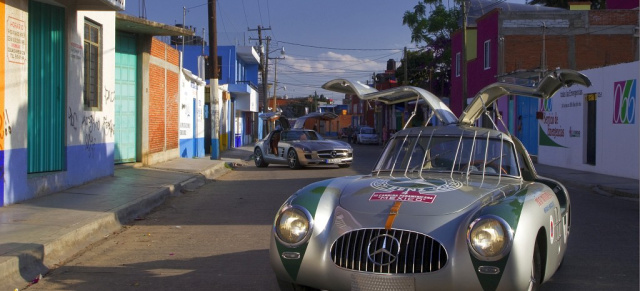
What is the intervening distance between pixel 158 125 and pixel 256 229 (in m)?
11.7

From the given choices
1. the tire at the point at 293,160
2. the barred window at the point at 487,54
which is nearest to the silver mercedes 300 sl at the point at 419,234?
the tire at the point at 293,160

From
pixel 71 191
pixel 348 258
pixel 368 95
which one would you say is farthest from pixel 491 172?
pixel 71 191

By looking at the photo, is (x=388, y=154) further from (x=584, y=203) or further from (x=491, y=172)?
(x=584, y=203)

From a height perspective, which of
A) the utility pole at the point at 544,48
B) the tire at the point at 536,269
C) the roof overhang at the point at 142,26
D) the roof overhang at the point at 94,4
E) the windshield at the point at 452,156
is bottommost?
the tire at the point at 536,269

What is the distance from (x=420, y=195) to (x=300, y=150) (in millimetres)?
16310

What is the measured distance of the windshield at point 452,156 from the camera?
5734mm

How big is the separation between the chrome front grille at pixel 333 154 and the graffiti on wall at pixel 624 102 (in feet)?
26.3

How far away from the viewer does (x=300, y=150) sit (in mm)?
20844

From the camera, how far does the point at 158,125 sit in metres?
19.8

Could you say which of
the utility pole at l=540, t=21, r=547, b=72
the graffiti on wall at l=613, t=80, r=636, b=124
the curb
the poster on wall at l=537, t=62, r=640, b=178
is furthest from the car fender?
the utility pole at l=540, t=21, r=547, b=72

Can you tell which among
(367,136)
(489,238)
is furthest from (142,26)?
(367,136)

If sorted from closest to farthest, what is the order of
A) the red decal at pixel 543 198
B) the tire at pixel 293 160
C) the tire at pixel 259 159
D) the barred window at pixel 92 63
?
the red decal at pixel 543 198 → the barred window at pixel 92 63 → the tire at pixel 293 160 → the tire at pixel 259 159

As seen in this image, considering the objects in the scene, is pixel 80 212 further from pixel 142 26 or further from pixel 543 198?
pixel 142 26

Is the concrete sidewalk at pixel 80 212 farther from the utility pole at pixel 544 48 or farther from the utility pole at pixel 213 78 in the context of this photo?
the utility pole at pixel 544 48
